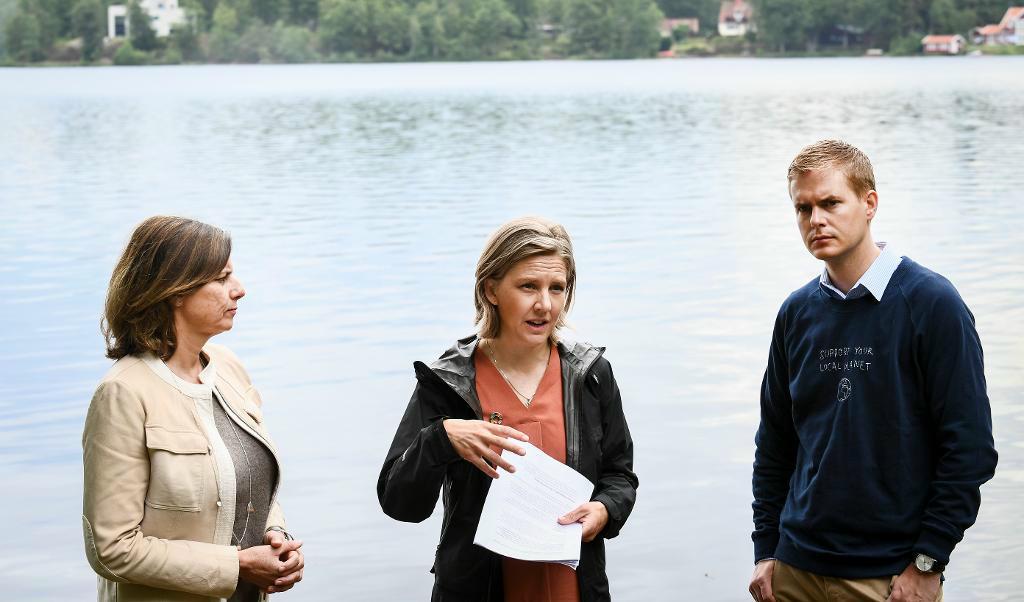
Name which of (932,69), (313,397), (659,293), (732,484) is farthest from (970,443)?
(932,69)

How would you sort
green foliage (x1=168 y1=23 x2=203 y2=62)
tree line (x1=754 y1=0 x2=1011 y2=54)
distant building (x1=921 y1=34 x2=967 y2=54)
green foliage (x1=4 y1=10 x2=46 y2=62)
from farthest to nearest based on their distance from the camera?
green foliage (x1=168 y1=23 x2=203 y2=62)
green foliage (x1=4 y1=10 x2=46 y2=62)
distant building (x1=921 y1=34 x2=967 y2=54)
tree line (x1=754 y1=0 x2=1011 y2=54)

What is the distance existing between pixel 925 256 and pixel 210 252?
13.5m

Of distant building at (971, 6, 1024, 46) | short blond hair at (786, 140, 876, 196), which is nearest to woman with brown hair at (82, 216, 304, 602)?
short blond hair at (786, 140, 876, 196)

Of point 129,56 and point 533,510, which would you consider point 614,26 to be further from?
point 533,510

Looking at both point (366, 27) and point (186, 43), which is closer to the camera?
point (366, 27)

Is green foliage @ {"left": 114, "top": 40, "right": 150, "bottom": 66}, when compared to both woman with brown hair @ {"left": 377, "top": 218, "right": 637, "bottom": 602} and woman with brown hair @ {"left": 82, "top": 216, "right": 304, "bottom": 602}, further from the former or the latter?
woman with brown hair @ {"left": 377, "top": 218, "right": 637, "bottom": 602}

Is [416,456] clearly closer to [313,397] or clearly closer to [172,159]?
[313,397]

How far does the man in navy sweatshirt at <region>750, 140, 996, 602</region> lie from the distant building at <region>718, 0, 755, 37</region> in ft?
460

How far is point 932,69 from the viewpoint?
Result: 338 feet

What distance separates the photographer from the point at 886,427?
3297 mm

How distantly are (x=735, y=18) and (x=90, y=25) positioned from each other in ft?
220

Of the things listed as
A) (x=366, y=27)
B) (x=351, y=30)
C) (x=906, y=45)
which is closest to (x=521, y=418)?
(x=906, y=45)

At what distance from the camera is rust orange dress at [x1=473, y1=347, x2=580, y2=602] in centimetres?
331

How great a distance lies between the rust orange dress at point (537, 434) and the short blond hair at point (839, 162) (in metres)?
0.81
